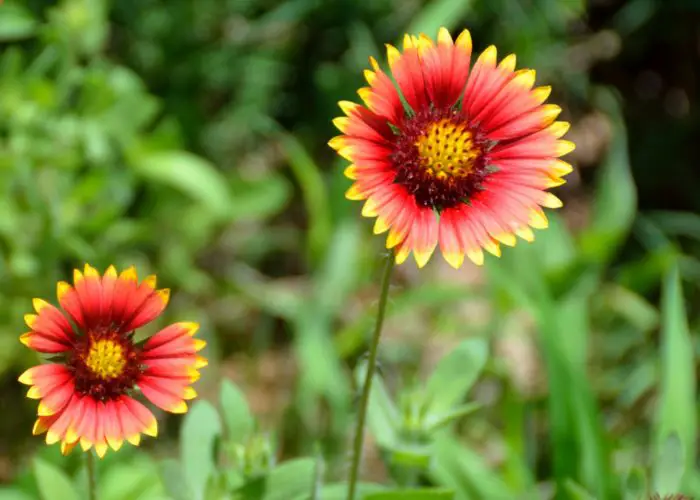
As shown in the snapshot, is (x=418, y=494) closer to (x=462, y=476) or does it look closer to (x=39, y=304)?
(x=462, y=476)

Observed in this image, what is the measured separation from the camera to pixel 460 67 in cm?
156

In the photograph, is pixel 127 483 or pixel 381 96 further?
pixel 127 483

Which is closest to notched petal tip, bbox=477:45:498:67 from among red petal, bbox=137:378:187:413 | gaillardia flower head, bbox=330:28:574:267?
gaillardia flower head, bbox=330:28:574:267

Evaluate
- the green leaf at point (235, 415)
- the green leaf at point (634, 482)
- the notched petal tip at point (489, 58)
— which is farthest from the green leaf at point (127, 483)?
the notched petal tip at point (489, 58)

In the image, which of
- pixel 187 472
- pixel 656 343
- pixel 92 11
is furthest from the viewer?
pixel 656 343

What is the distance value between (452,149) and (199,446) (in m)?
0.72

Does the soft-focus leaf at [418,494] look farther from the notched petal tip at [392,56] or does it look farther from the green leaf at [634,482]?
the notched petal tip at [392,56]

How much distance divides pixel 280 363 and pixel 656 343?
1.14 metres

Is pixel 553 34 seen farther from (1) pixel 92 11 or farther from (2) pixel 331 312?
(1) pixel 92 11

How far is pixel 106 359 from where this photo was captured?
1470mm

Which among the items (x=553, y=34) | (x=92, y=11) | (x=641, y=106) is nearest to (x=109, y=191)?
(x=92, y=11)

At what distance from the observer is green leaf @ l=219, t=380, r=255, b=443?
1.77 m

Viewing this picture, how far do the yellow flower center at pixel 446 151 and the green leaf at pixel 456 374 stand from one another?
1.38 feet

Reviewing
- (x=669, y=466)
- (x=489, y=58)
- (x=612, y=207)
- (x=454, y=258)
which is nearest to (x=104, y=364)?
(x=454, y=258)
